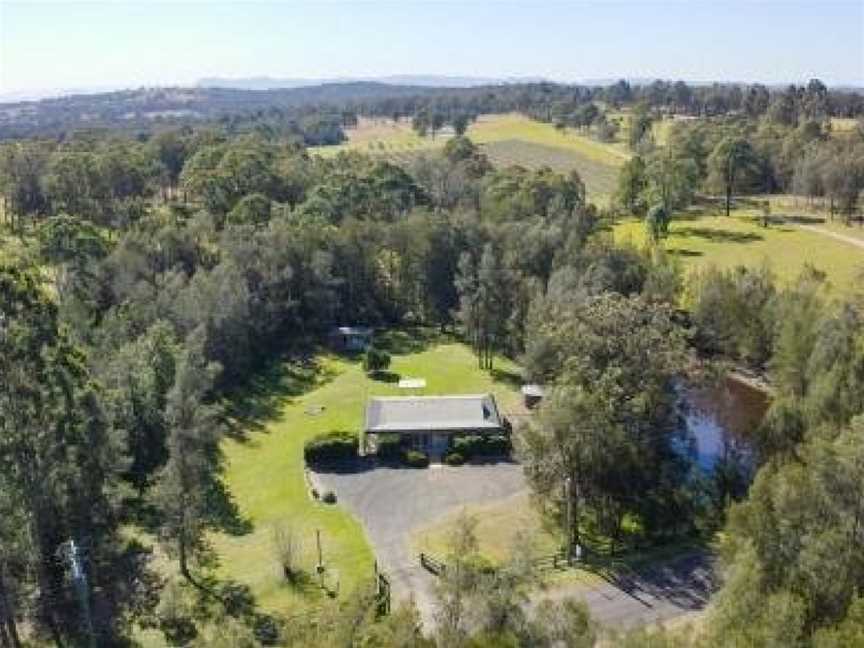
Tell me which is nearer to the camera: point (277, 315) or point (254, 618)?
point (254, 618)

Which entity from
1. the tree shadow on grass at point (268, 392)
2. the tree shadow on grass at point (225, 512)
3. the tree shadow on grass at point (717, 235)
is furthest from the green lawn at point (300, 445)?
the tree shadow on grass at point (717, 235)

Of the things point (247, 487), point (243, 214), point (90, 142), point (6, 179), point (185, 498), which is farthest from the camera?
point (90, 142)

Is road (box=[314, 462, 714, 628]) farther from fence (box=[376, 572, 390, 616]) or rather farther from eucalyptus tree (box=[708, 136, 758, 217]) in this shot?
eucalyptus tree (box=[708, 136, 758, 217])

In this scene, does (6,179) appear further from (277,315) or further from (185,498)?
(185,498)

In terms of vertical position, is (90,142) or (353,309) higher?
(90,142)

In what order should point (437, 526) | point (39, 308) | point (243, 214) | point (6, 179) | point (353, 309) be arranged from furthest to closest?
point (6, 179), point (243, 214), point (353, 309), point (437, 526), point (39, 308)

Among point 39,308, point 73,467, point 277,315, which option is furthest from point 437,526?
point 277,315

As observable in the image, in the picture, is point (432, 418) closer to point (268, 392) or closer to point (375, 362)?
point (375, 362)
